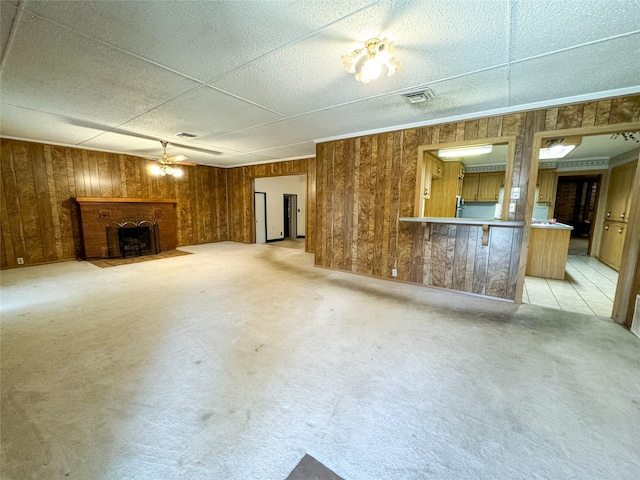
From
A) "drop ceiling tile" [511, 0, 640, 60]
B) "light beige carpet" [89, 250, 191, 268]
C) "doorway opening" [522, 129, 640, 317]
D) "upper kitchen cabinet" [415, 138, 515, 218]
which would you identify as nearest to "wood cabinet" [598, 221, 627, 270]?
"doorway opening" [522, 129, 640, 317]

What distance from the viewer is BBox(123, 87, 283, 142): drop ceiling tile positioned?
9.57 feet

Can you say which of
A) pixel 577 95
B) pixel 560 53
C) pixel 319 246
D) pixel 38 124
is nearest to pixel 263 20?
pixel 560 53

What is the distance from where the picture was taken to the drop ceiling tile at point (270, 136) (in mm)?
3934

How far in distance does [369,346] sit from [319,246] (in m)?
2.93

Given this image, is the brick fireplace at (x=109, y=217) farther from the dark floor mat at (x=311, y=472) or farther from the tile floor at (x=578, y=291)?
the tile floor at (x=578, y=291)

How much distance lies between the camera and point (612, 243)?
524 cm

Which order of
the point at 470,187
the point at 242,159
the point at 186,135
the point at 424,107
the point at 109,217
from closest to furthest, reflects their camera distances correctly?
the point at 424,107
the point at 186,135
the point at 109,217
the point at 242,159
the point at 470,187

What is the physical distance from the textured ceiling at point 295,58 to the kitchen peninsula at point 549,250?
96.9 inches

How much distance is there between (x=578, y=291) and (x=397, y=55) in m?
4.42

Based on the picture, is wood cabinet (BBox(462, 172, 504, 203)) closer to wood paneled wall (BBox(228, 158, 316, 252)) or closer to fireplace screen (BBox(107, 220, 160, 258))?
wood paneled wall (BBox(228, 158, 316, 252))

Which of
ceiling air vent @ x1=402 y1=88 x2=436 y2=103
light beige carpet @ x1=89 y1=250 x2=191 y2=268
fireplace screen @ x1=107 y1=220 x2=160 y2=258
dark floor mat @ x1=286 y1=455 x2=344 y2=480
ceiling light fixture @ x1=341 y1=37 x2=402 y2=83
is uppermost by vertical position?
ceiling air vent @ x1=402 y1=88 x2=436 y2=103

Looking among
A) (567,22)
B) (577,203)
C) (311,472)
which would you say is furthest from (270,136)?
(577,203)

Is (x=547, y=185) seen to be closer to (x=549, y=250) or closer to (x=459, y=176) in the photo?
(x=459, y=176)

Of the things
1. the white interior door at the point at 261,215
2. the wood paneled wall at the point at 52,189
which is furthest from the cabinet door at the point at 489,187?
the wood paneled wall at the point at 52,189
